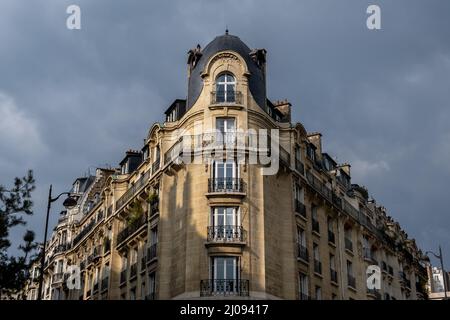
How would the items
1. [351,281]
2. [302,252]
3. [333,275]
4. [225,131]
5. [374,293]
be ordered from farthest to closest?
[374,293] → [351,281] → [333,275] → [302,252] → [225,131]

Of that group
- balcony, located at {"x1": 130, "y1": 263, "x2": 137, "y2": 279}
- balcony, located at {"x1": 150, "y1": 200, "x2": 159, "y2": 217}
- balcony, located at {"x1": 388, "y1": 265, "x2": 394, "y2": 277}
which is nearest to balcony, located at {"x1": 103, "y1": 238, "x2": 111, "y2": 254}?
balcony, located at {"x1": 130, "y1": 263, "x2": 137, "y2": 279}

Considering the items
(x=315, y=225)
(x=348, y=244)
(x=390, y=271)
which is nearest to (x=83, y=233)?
(x=315, y=225)

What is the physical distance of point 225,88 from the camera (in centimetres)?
3133

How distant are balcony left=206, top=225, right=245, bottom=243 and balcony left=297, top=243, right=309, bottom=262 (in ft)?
12.8

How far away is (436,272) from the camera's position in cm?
7894

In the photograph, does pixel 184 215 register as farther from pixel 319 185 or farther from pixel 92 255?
pixel 92 255

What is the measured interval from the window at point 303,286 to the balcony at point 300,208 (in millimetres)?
2953

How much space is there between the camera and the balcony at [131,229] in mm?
33812

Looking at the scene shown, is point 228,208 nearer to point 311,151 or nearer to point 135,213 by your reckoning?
point 135,213

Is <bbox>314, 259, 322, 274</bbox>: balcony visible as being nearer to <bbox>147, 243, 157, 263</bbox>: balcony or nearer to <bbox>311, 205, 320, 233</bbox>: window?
<bbox>311, 205, 320, 233</bbox>: window

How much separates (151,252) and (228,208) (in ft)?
16.0

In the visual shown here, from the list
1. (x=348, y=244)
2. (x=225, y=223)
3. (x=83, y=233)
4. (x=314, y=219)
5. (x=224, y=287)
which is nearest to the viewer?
(x=224, y=287)
